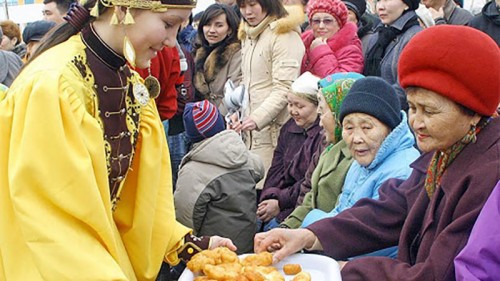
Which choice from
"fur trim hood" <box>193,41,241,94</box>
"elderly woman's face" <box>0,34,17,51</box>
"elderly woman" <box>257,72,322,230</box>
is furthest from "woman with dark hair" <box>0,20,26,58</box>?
"elderly woman" <box>257,72,322,230</box>

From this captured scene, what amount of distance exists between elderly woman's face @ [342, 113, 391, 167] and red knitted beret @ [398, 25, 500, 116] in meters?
1.10

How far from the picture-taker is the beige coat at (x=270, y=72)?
194 inches

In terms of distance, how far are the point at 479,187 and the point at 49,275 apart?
133 cm

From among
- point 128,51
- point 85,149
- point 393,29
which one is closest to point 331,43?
point 393,29

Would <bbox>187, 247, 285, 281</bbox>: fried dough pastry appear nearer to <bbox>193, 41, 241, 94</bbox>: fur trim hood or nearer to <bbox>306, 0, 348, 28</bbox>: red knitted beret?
<bbox>306, 0, 348, 28</bbox>: red knitted beret

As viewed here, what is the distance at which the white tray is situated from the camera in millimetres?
2330

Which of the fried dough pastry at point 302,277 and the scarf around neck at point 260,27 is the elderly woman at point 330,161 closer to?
the fried dough pastry at point 302,277

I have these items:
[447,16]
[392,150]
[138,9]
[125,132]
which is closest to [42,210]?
[125,132]

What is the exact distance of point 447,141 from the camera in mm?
2100

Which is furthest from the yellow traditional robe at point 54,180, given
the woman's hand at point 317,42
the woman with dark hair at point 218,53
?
the woman with dark hair at point 218,53

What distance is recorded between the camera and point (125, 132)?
2301mm

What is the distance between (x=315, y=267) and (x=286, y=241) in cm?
20

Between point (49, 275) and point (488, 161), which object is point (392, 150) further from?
point (49, 275)

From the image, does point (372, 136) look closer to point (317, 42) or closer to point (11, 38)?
point (317, 42)
